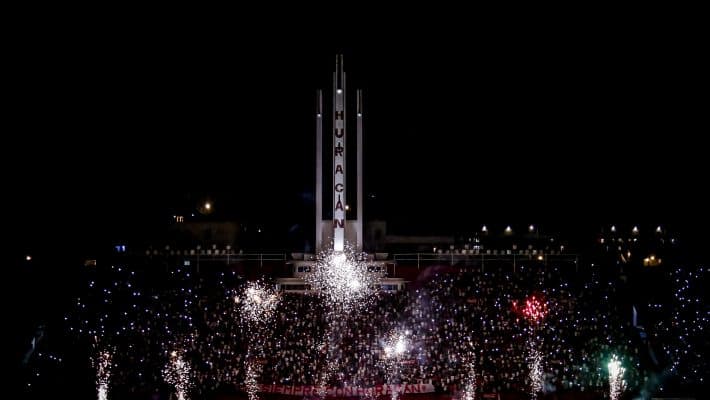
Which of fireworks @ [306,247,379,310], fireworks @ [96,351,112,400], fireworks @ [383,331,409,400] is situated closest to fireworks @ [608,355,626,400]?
fireworks @ [383,331,409,400]

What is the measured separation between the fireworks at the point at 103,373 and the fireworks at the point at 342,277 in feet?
23.7

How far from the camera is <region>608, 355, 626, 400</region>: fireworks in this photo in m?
17.7

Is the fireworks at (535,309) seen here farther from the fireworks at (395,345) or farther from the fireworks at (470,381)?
the fireworks at (395,345)

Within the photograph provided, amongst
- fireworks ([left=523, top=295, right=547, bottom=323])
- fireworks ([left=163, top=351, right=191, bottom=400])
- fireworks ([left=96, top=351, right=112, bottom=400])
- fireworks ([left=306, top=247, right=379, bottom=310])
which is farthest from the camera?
fireworks ([left=306, top=247, right=379, bottom=310])

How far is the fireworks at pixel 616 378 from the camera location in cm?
1767

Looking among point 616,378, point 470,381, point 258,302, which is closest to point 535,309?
point 616,378

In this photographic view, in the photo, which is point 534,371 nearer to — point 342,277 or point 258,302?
point 342,277

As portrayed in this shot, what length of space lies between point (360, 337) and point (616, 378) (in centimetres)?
750

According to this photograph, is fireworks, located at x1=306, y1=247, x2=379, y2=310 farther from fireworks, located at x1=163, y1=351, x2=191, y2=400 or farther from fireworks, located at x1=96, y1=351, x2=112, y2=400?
fireworks, located at x1=96, y1=351, x2=112, y2=400

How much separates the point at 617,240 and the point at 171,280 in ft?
80.9

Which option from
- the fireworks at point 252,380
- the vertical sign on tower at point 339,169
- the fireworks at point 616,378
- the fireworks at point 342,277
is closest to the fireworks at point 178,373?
the fireworks at point 252,380

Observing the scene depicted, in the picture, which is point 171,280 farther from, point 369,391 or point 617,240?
point 617,240

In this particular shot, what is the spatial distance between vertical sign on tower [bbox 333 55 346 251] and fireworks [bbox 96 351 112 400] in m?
9.97

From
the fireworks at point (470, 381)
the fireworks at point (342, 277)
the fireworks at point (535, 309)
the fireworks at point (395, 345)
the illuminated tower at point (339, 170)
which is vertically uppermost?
the illuminated tower at point (339, 170)
